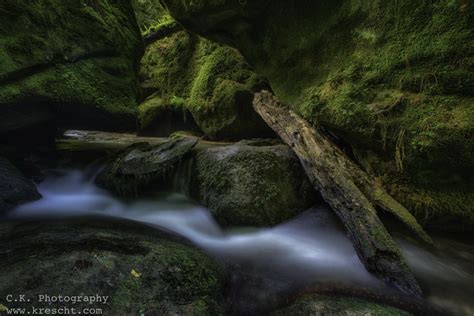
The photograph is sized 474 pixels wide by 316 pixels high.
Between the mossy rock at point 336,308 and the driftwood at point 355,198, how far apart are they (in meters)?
0.50

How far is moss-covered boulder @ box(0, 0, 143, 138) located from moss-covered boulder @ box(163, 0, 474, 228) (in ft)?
11.0

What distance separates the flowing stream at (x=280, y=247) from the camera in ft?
9.84

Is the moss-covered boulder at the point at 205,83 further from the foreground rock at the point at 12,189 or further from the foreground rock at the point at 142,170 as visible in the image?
the foreground rock at the point at 12,189

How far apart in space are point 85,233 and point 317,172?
3452mm

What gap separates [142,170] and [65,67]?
6.90 ft

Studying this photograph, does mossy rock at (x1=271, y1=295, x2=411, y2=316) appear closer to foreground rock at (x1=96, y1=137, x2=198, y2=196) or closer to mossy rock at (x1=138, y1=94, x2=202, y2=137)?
foreground rock at (x1=96, y1=137, x2=198, y2=196)

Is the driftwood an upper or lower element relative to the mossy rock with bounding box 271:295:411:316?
upper

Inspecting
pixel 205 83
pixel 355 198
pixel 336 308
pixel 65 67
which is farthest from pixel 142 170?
pixel 205 83

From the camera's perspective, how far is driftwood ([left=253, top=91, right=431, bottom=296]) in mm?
3049

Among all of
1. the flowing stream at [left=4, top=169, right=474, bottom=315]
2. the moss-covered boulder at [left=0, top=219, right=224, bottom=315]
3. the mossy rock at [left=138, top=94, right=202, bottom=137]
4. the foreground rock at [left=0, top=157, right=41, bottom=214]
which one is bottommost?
the flowing stream at [left=4, top=169, right=474, bottom=315]

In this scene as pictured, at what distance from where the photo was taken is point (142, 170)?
5.29 metres


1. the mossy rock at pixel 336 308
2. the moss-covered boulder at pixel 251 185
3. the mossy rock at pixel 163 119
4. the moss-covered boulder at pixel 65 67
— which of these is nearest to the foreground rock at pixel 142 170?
the moss-covered boulder at pixel 251 185

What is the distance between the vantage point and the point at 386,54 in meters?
4.47

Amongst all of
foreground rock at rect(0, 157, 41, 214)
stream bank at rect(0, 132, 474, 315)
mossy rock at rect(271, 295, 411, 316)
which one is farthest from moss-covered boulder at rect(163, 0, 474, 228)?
foreground rock at rect(0, 157, 41, 214)
